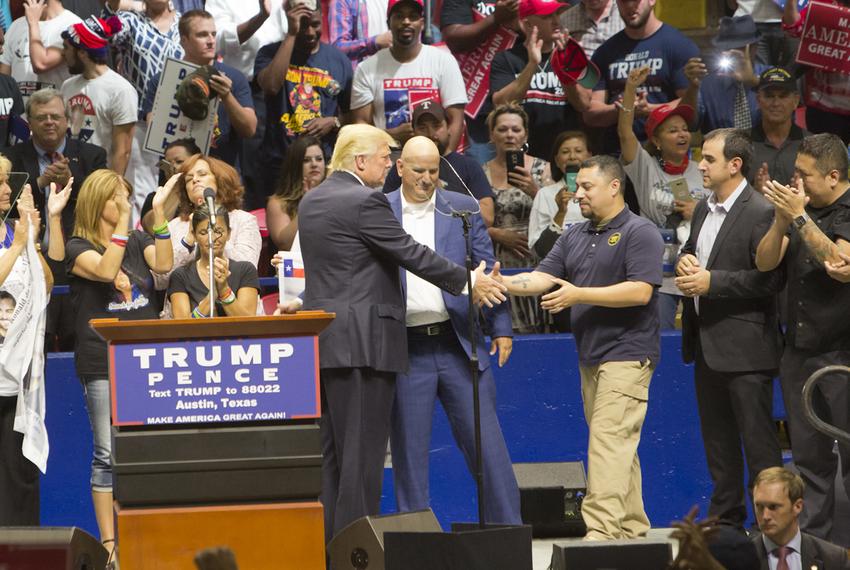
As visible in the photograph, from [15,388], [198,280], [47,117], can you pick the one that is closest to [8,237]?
[15,388]

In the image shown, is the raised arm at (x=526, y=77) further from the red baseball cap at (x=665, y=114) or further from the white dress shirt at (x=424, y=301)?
the white dress shirt at (x=424, y=301)

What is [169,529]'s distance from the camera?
5297 mm

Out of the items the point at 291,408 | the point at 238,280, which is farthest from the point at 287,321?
the point at 238,280

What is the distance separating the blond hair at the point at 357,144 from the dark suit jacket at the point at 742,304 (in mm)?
1805

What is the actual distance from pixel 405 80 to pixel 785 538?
4.72 m

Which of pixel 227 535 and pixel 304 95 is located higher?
pixel 304 95

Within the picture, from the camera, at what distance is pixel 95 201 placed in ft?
23.5

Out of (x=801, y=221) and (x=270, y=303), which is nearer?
(x=801, y=221)

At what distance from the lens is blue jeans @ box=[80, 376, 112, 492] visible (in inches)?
280

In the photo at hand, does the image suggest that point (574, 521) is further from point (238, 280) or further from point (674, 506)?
point (238, 280)

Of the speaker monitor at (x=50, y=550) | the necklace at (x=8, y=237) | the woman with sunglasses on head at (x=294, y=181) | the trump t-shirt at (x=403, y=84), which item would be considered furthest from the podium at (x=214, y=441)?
the trump t-shirt at (x=403, y=84)

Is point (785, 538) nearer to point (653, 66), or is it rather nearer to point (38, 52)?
point (653, 66)

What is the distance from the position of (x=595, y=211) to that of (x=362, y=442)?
1.75 m

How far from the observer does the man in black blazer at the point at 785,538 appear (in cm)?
562
